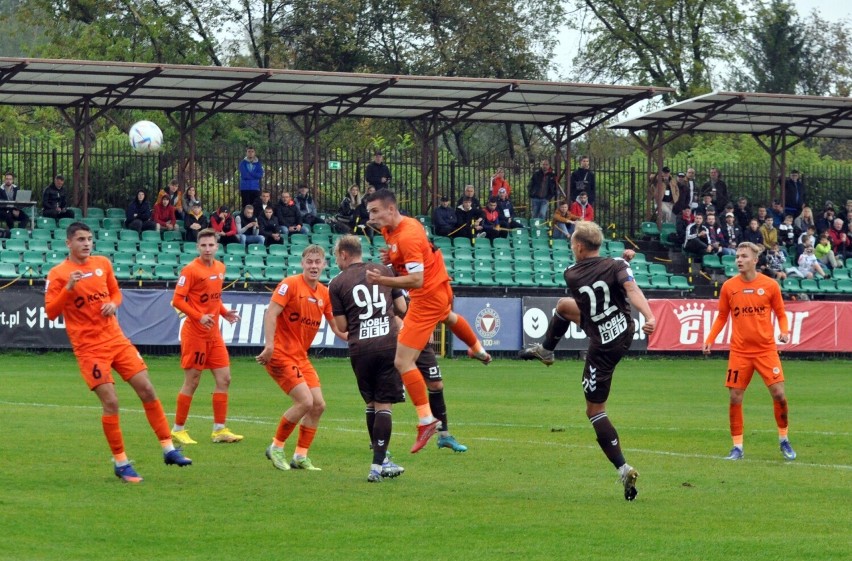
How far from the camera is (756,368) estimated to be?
44.0 feet

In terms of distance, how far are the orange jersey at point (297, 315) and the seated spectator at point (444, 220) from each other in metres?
19.9

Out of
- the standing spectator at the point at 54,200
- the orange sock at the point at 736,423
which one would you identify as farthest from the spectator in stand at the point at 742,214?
the orange sock at the point at 736,423

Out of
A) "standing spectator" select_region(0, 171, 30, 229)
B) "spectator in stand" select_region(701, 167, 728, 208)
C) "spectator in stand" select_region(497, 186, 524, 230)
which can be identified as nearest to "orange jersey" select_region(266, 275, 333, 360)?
"standing spectator" select_region(0, 171, 30, 229)

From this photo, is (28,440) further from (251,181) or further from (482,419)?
(251,181)

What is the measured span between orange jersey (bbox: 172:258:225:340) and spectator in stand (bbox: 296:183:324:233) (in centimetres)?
1759

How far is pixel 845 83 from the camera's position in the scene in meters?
64.9

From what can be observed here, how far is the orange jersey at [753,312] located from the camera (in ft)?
44.0

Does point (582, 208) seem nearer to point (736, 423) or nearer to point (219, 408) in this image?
point (736, 423)

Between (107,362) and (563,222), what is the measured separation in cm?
2351

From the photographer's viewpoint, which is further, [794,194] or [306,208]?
[794,194]

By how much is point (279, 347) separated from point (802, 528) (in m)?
4.91

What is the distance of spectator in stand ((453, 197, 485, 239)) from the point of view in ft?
105

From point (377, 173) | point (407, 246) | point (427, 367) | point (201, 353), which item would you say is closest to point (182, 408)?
point (201, 353)

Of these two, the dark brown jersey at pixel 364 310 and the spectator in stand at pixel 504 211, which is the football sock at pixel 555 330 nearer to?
the dark brown jersey at pixel 364 310
